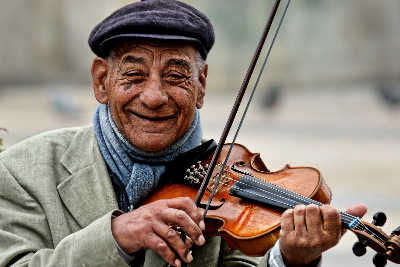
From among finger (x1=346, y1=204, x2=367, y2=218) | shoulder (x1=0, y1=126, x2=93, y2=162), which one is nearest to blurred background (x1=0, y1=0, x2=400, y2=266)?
shoulder (x1=0, y1=126, x2=93, y2=162)

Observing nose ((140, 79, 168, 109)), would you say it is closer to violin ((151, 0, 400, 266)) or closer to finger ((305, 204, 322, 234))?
violin ((151, 0, 400, 266))

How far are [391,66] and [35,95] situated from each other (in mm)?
11193

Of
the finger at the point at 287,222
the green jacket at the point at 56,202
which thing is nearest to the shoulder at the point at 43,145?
the green jacket at the point at 56,202

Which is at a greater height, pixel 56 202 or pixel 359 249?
pixel 359 249

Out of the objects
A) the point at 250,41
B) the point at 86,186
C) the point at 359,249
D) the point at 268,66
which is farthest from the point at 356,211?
the point at 250,41

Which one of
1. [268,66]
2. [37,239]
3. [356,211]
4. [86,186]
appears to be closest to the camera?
[356,211]

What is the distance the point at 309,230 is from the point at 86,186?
961mm

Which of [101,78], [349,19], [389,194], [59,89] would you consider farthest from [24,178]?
[349,19]

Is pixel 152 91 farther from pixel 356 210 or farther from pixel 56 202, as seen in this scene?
pixel 356 210

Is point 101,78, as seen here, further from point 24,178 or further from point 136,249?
point 136,249

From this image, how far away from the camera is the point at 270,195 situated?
263 centimetres

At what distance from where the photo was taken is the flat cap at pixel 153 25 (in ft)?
9.12

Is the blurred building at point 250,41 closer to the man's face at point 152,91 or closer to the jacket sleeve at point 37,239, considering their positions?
the man's face at point 152,91

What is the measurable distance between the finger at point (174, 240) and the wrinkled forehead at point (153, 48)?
0.72 m
